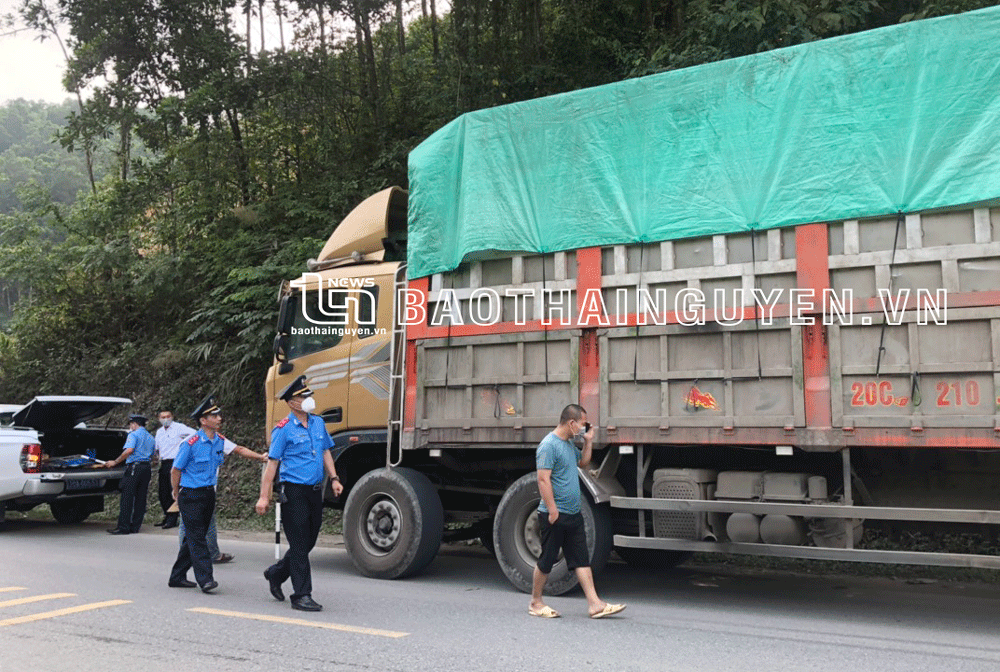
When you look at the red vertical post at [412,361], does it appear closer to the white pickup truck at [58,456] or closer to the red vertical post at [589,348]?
the red vertical post at [589,348]

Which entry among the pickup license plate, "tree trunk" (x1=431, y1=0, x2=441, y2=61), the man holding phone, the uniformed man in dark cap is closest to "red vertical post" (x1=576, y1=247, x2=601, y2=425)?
the man holding phone

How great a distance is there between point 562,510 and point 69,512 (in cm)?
977

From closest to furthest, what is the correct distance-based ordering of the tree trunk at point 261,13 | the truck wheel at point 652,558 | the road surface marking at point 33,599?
the road surface marking at point 33,599 → the truck wheel at point 652,558 → the tree trunk at point 261,13

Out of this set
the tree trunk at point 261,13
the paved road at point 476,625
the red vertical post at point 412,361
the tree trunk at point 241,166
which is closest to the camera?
the paved road at point 476,625

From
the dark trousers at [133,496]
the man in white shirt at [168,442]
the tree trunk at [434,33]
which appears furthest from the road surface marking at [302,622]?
the tree trunk at [434,33]

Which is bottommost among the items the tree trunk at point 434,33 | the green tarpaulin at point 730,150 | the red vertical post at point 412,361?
the red vertical post at point 412,361

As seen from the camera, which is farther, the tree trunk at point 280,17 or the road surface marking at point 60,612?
the tree trunk at point 280,17

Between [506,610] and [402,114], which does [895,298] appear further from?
[402,114]

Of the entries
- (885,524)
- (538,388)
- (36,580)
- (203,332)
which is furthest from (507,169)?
(203,332)

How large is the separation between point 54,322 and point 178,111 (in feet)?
22.1

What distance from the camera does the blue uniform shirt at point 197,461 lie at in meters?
7.65

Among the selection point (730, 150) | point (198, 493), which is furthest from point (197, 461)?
point (730, 150)

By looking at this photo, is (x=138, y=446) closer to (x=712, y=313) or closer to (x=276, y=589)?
(x=276, y=589)

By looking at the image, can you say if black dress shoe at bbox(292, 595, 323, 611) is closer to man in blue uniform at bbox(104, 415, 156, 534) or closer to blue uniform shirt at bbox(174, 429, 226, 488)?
blue uniform shirt at bbox(174, 429, 226, 488)
